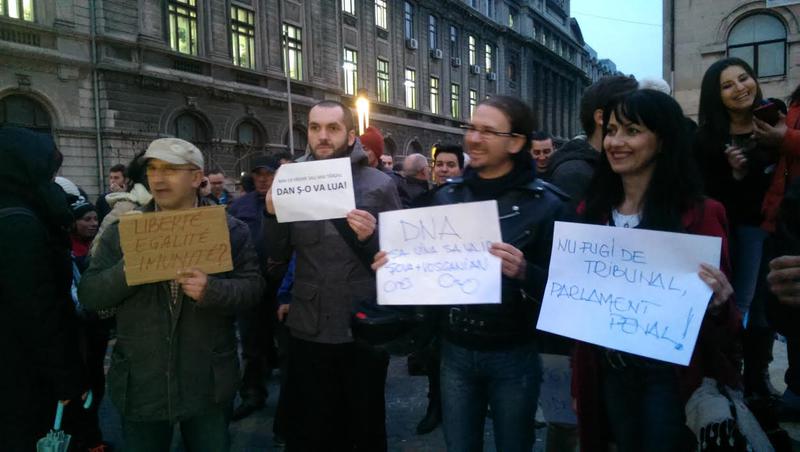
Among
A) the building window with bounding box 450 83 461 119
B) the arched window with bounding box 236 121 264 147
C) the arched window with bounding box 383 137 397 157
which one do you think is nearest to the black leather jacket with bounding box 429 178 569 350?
the arched window with bounding box 236 121 264 147

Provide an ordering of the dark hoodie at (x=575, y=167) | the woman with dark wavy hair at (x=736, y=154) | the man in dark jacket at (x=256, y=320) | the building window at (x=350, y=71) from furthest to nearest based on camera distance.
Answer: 1. the building window at (x=350, y=71)
2. the man in dark jacket at (x=256, y=320)
3. the woman with dark wavy hair at (x=736, y=154)
4. the dark hoodie at (x=575, y=167)

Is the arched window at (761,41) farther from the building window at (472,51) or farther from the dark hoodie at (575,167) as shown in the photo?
the building window at (472,51)

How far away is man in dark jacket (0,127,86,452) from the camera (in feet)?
7.64

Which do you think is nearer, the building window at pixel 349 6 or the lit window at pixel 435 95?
the building window at pixel 349 6

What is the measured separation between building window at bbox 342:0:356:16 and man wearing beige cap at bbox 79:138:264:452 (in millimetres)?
24563

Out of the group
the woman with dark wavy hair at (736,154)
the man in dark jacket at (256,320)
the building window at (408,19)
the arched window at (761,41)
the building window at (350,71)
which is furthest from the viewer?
the building window at (408,19)

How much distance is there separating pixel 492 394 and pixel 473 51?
3759cm

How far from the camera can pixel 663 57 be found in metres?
16.5

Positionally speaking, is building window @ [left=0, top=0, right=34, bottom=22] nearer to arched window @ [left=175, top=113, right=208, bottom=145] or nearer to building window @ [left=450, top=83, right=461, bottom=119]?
arched window @ [left=175, top=113, right=208, bottom=145]

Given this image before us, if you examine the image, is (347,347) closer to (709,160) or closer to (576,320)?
(576,320)

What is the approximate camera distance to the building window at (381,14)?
27500 millimetres

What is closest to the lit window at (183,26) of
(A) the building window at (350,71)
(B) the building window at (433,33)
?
(A) the building window at (350,71)

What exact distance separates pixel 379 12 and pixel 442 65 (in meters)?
6.78

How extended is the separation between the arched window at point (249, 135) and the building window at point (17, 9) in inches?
282
